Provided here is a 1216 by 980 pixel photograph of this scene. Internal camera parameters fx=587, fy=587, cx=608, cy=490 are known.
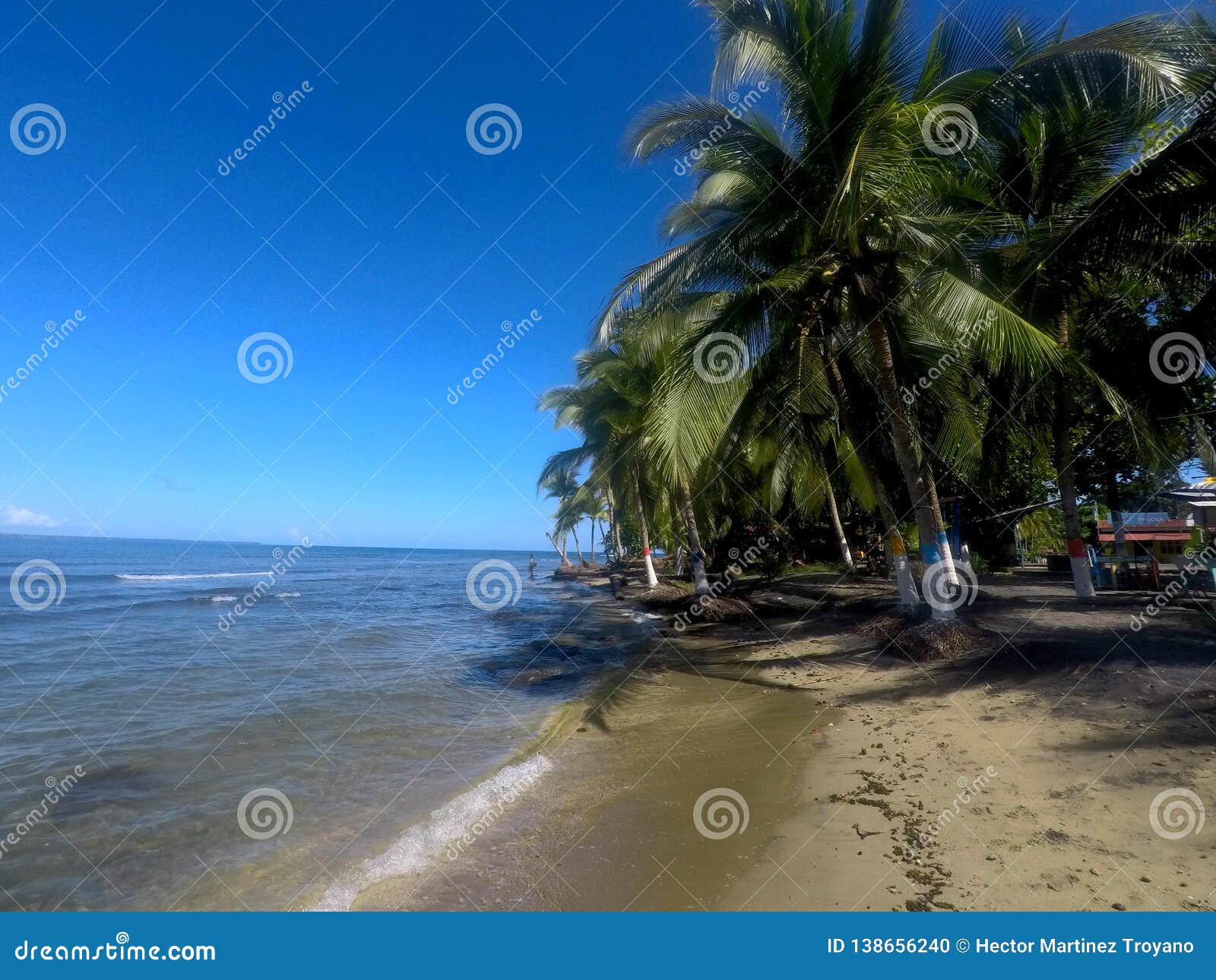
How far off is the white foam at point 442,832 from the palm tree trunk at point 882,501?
7441 mm

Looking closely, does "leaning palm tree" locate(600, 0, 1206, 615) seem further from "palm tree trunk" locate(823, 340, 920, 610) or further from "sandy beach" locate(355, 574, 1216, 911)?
"sandy beach" locate(355, 574, 1216, 911)

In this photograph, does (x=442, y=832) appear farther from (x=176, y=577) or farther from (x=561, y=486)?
(x=176, y=577)

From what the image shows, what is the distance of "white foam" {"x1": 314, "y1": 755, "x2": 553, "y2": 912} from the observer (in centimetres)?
435

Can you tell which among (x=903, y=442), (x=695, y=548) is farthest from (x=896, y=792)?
(x=695, y=548)

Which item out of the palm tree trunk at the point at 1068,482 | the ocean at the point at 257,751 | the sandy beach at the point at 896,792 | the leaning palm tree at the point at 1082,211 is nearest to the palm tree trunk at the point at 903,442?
the sandy beach at the point at 896,792

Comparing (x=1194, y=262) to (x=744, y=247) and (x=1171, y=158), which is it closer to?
(x=1171, y=158)

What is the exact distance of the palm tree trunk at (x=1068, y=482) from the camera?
1095 centimetres

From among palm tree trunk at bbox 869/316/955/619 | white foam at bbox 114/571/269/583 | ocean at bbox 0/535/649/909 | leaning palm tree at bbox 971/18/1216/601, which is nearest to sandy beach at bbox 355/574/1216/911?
ocean at bbox 0/535/649/909

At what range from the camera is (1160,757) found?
4562 mm

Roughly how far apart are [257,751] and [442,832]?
12.2 ft

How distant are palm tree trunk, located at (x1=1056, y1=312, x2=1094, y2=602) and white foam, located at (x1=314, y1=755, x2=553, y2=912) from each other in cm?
1057

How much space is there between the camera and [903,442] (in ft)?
31.0

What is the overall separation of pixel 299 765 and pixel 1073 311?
50.8ft

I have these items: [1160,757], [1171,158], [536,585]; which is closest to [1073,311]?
[1171,158]
